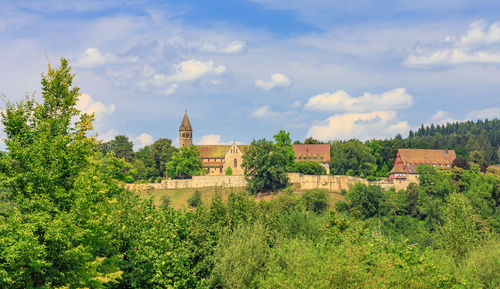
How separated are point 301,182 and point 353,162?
51.0 ft

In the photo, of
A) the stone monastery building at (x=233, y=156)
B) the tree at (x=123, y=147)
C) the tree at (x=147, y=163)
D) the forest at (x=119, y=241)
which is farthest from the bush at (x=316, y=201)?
the forest at (x=119, y=241)

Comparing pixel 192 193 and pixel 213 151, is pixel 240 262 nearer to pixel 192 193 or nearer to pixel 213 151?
pixel 192 193

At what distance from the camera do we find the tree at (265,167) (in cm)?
9969

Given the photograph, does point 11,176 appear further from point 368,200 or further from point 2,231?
point 368,200

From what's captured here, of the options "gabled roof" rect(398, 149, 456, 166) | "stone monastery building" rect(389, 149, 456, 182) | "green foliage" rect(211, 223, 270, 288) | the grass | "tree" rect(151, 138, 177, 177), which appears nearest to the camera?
"green foliage" rect(211, 223, 270, 288)

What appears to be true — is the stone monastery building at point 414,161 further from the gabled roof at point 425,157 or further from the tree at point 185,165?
the tree at point 185,165

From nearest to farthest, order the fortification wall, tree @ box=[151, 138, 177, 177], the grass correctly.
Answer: the grass < the fortification wall < tree @ box=[151, 138, 177, 177]

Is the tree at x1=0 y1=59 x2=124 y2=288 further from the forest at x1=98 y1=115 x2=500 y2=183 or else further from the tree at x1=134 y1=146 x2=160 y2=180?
the tree at x1=134 y1=146 x2=160 y2=180

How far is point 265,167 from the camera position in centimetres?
9944

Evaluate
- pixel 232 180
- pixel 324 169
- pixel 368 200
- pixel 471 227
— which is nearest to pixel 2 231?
pixel 471 227

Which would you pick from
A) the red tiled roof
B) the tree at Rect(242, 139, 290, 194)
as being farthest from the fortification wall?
the red tiled roof

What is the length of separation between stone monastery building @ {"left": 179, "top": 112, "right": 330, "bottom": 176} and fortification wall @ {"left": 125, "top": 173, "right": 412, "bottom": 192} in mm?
9648

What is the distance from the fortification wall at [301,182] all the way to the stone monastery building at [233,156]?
9648 mm

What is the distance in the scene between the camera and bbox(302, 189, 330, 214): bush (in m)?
91.0
